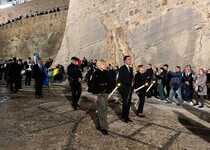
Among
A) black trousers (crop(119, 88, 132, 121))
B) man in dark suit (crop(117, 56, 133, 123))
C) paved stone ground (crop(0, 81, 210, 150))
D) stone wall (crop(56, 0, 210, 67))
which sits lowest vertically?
paved stone ground (crop(0, 81, 210, 150))

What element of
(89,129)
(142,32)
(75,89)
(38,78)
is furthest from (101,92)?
(142,32)

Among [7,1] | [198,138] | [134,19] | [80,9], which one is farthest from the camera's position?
[7,1]

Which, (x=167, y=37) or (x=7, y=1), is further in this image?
(x=7, y=1)

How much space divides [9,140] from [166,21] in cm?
1202

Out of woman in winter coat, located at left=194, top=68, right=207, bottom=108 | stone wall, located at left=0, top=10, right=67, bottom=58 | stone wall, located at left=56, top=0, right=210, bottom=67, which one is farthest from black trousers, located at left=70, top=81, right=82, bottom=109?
stone wall, located at left=0, top=10, right=67, bottom=58

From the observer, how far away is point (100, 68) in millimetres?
10297

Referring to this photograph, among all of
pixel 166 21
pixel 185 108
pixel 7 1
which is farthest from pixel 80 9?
pixel 7 1

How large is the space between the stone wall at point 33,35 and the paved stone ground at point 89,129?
104ft

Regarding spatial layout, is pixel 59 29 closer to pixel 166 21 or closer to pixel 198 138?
pixel 166 21

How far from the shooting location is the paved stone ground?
911 centimetres

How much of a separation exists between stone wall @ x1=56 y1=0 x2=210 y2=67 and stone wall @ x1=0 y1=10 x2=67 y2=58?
20203 mm

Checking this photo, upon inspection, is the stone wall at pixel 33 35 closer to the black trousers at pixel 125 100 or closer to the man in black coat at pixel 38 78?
the man in black coat at pixel 38 78

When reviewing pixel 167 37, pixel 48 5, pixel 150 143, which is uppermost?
pixel 48 5

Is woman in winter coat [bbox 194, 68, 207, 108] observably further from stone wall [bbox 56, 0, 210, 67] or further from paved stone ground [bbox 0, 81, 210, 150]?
stone wall [bbox 56, 0, 210, 67]
